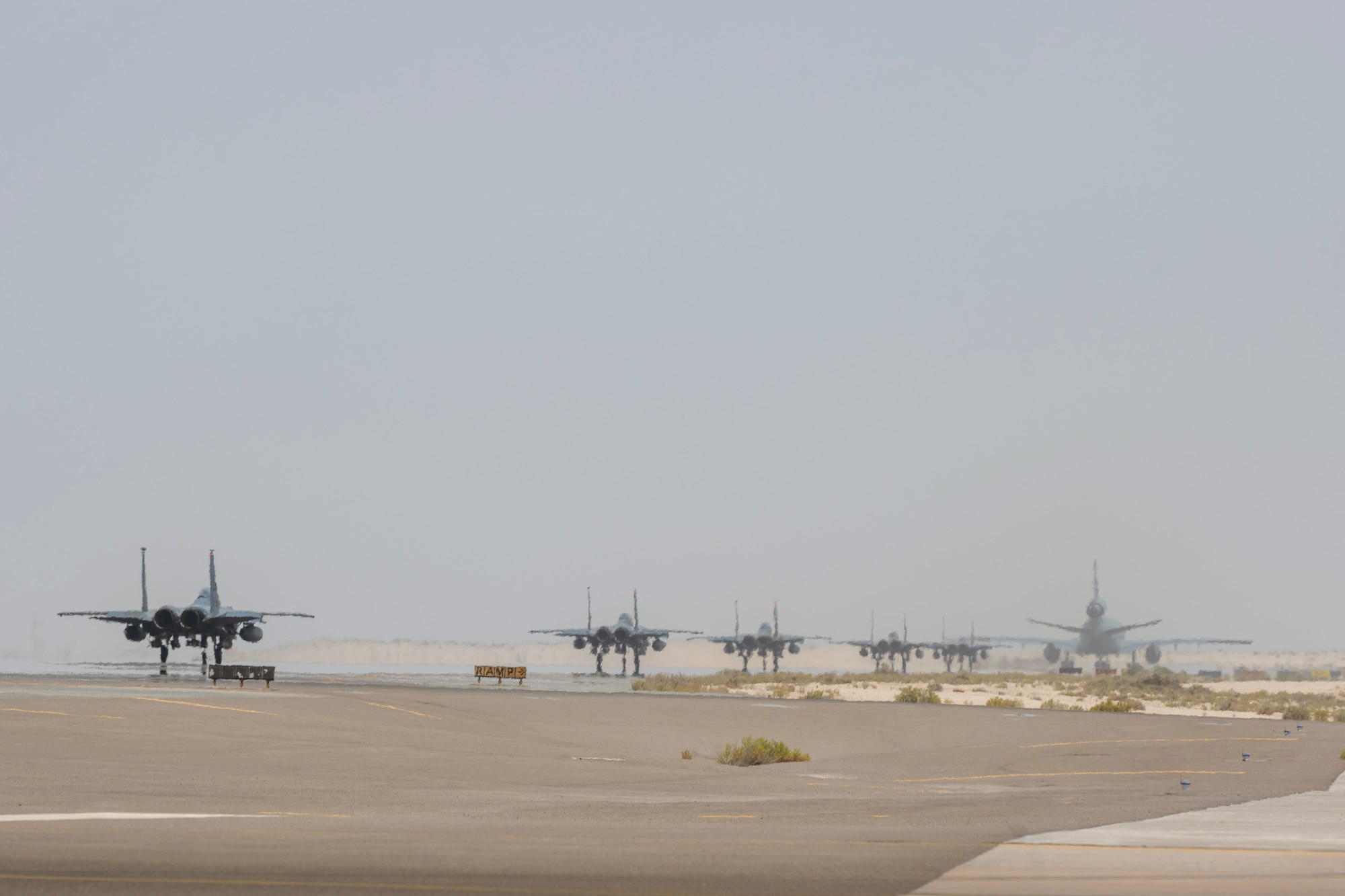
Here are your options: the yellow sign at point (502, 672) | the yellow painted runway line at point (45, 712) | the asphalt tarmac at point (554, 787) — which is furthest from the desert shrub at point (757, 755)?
the yellow sign at point (502, 672)

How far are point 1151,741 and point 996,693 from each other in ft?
141

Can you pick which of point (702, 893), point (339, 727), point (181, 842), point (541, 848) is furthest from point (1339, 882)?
point (339, 727)

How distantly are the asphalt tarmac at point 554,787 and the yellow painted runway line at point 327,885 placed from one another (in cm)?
4

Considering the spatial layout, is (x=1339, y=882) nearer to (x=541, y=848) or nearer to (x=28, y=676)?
(x=541, y=848)

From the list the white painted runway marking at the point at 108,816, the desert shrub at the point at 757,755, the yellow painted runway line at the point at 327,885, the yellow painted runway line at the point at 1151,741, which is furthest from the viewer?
the yellow painted runway line at the point at 1151,741

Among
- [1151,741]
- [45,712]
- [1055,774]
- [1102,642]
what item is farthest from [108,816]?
[1102,642]

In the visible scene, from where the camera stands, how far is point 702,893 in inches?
412

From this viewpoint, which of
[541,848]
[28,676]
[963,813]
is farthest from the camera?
[28,676]

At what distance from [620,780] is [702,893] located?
15.7 meters

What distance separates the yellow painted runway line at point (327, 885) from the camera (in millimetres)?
10539

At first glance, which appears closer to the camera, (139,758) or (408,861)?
(408,861)

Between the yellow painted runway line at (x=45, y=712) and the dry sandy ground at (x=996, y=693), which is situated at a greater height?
the yellow painted runway line at (x=45, y=712)

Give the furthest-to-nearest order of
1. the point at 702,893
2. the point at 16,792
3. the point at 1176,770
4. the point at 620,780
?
the point at 1176,770
the point at 620,780
the point at 16,792
the point at 702,893

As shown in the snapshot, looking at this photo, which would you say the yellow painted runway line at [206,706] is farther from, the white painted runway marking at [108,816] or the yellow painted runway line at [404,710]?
the white painted runway marking at [108,816]
